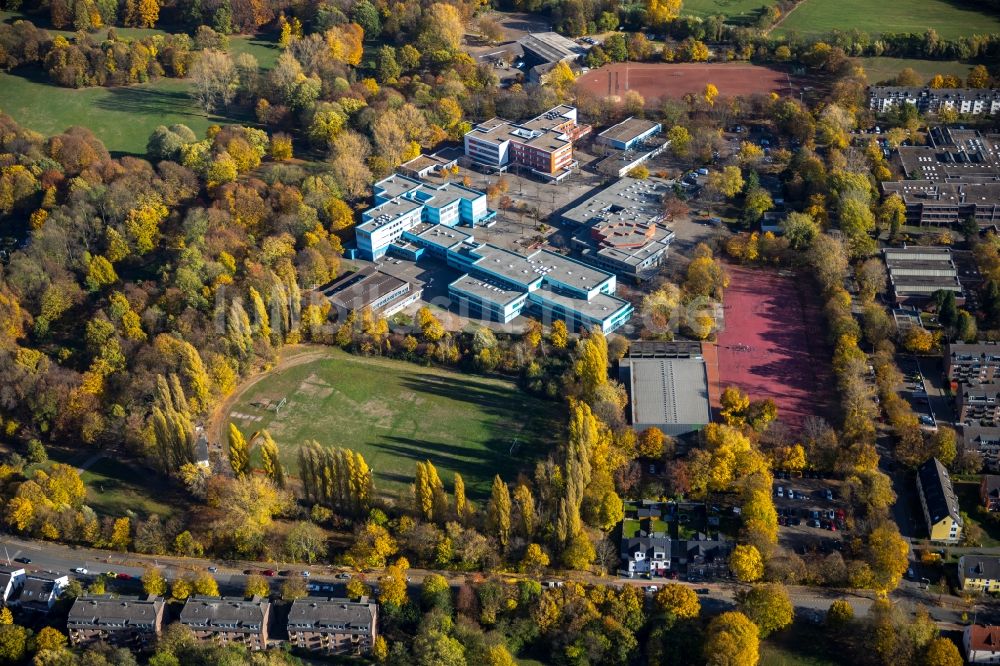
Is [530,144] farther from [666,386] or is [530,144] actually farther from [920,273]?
[920,273]

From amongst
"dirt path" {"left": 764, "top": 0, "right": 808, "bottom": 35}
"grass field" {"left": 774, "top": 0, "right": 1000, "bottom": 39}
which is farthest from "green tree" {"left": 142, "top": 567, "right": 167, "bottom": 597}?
"grass field" {"left": 774, "top": 0, "right": 1000, "bottom": 39}

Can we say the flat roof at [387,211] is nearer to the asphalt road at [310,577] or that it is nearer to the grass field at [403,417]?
the grass field at [403,417]

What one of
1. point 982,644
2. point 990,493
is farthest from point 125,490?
point 990,493

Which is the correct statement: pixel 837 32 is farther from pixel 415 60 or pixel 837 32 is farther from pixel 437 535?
pixel 437 535

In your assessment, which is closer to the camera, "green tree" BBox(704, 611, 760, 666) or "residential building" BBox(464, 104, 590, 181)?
"green tree" BBox(704, 611, 760, 666)

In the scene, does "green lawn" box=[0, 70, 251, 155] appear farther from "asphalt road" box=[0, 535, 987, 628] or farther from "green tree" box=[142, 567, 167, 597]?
"green tree" box=[142, 567, 167, 597]
